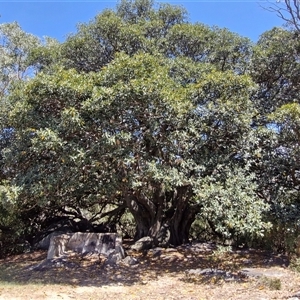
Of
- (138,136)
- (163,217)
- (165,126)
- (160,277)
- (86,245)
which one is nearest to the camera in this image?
(165,126)

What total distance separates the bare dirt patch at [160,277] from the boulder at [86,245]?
1.07 ft

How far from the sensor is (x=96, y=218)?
42.1 ft

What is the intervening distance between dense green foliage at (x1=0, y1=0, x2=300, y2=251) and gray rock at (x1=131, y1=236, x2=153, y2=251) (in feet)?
0.63

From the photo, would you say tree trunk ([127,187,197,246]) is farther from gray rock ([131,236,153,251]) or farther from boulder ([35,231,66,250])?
boulder ([35,231,66,250])

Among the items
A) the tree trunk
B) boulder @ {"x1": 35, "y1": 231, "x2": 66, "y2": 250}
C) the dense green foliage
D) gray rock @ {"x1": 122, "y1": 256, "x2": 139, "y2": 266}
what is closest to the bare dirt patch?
gray rock @ {"x1": 122, "y1": 256, "x2": 139, "y2": 266}

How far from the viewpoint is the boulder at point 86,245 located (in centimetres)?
909

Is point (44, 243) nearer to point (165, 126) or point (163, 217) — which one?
point (163, 217)

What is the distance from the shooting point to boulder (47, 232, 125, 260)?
909 centimetres

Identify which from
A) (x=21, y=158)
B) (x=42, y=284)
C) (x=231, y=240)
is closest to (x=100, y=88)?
(x=21, y=158)

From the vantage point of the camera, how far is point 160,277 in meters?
7.69

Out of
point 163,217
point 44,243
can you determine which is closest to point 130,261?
point 163,217

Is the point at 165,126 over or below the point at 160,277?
over

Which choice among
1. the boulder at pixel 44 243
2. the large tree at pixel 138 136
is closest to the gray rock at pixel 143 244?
the large tree at pixel 138 136

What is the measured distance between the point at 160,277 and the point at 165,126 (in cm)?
335
